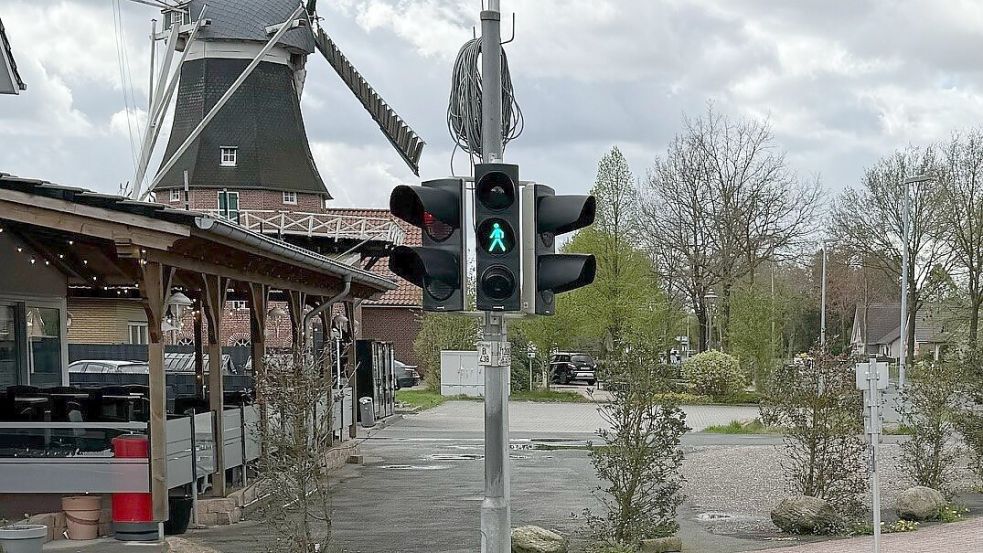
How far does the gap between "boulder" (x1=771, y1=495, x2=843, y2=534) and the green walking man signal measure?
23.3 feet

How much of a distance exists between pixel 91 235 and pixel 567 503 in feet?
25.0

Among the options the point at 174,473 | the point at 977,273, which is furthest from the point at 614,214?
the point at 174,473

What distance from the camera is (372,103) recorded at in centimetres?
5056

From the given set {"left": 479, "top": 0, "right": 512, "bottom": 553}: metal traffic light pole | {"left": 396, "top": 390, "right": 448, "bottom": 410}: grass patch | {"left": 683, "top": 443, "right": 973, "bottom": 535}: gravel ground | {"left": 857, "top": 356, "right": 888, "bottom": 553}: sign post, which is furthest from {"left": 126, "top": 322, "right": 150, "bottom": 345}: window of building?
{"left": 479, "top": 0, "right": 512, "bottom": 553}: metal traffic light pole

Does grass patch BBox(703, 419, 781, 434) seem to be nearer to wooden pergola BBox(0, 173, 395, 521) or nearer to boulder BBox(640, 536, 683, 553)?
wooden pergola BBox(0, 173, 395, 521)

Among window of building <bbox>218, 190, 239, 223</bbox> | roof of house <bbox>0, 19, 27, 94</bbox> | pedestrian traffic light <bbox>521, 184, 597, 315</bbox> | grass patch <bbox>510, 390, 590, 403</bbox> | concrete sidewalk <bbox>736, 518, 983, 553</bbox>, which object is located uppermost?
window of building <bbox>218, 190, 239, 223</bbox>

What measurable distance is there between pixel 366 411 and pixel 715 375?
18.7m

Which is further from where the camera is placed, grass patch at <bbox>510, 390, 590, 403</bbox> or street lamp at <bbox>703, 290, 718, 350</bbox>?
street lamp at <bbox>703, 290, 718, 350</bbox>

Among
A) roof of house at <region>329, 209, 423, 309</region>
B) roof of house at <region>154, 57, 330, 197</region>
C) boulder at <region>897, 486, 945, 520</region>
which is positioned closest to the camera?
boulder at <region>897, 486, 945, 520</region>

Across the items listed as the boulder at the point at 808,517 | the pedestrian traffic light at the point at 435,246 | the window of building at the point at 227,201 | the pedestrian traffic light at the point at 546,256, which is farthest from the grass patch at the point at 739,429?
the pedestrian traffic light at the point at 435,246

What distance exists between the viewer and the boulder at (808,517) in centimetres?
1369

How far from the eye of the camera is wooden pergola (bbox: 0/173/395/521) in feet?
41.0

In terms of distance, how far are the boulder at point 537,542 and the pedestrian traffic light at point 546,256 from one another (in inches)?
171

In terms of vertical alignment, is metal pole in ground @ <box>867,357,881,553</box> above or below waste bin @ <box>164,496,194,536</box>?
above
